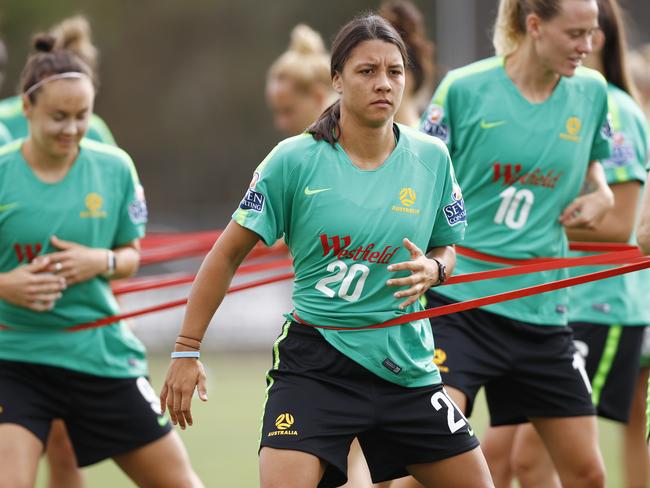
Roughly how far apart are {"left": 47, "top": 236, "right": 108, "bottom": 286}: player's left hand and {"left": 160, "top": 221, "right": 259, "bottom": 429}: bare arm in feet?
4.13

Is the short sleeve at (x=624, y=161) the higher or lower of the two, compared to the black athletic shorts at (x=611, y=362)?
higher

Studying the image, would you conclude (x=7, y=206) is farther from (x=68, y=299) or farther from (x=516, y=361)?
(x=516, y=361)

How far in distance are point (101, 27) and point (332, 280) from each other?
94.2 ft

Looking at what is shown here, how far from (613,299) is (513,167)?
4.58 feet

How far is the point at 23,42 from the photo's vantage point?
103 ft

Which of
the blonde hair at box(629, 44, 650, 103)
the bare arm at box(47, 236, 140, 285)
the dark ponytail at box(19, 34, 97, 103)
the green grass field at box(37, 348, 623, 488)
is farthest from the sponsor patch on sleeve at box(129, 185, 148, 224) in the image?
the blonde hair at box(629, 44, 650, 103)

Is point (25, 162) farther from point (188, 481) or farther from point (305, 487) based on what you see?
point (305, 487)

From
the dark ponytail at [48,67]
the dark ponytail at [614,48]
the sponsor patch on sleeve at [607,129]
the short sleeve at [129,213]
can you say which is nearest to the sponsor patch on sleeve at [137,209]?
the short sleeve at [129,213]

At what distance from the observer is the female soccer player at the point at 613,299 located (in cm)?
653

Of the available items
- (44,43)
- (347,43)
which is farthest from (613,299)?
(44,43)

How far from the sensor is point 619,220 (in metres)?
6.45

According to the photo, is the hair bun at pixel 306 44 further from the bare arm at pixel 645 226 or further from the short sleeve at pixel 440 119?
the bare arm at pixel 645 226

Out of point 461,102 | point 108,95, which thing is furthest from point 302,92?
point 108,95

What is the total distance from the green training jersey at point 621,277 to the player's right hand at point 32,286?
2705 mm
